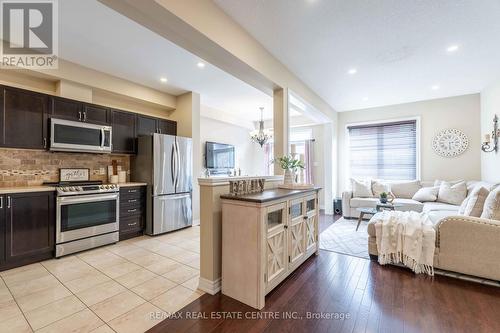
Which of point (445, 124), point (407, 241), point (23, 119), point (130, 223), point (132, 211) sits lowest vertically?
point (130, 223)

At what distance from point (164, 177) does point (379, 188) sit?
4.93 meters

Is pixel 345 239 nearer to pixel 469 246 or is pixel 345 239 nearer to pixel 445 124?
pixel 469 246

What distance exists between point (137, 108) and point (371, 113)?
5793mm

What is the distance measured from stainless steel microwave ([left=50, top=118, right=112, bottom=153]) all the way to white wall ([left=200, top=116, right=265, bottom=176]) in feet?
7.89

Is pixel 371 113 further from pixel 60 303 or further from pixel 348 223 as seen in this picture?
pixel 60 303

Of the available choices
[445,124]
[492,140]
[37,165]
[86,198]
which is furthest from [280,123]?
[445,124]

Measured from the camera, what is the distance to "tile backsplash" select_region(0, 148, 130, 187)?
10.3ft

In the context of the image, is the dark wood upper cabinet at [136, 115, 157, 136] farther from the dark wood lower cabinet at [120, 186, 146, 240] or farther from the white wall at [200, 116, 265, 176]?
the white wall at [200, 116, 265, 176]

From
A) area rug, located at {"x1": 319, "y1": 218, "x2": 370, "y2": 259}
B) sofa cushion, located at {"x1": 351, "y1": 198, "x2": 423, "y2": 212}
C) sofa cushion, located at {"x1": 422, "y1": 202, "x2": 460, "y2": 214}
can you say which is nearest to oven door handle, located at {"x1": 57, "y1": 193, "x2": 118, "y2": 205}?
area rug, located at {"x1": 319, "y1": 218, "x2": 370, "y2": 259}

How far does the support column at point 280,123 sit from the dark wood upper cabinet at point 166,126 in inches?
102

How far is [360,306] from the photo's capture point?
2033 millimetres

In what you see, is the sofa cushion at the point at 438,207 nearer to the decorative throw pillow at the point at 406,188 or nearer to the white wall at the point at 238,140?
the decorative throw pillow at the point at 406,188

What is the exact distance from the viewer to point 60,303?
2.07 metres

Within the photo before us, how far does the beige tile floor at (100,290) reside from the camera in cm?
182
